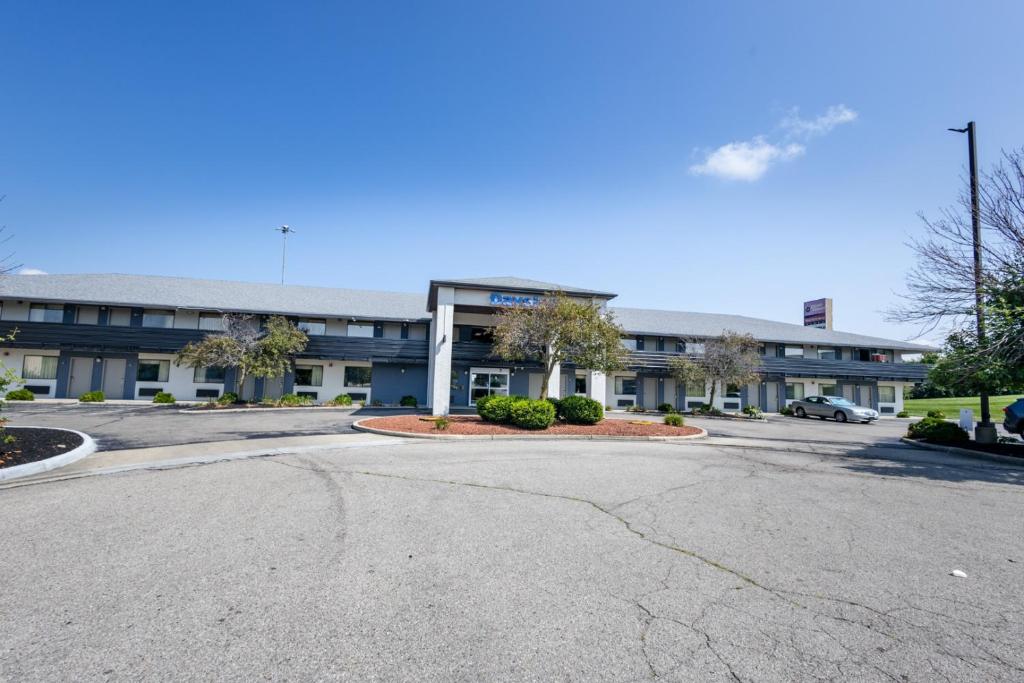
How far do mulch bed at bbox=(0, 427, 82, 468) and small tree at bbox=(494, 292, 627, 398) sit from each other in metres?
13.1

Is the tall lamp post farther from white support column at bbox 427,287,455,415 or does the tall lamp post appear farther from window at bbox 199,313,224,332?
window at bbox 199,313,224,332

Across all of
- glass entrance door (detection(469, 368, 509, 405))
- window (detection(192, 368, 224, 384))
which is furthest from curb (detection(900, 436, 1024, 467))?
window (detection(192, 368, 224, 384))

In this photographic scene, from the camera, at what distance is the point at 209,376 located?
29.9m

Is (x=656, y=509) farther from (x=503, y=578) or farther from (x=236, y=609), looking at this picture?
(x=236, y=609)

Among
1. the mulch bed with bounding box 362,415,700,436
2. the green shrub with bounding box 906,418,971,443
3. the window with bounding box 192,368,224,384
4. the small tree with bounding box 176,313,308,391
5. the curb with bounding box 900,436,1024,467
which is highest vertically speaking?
the small tree with bounding box 176,313,308,391

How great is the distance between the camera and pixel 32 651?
3.20 meters

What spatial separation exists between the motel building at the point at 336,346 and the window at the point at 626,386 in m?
0.07

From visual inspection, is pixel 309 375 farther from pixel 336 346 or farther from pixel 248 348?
pixel 248 348

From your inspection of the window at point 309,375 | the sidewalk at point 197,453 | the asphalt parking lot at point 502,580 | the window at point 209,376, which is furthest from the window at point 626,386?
the asphalt parking lot at point 502,580

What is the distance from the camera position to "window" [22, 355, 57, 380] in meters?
28.7

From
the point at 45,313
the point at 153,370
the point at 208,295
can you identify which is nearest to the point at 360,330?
the point at 208,295

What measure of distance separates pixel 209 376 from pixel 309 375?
5.80 m

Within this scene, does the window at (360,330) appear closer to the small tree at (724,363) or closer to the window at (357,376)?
the window at (357,376)

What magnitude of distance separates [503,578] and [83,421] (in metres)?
19.9
